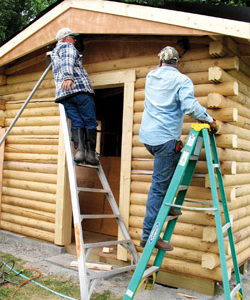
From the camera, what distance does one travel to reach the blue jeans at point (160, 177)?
3.62m

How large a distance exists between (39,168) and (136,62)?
2.66 m

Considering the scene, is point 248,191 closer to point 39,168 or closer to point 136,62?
point 136,62

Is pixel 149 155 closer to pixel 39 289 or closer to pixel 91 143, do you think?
pixel 91 143

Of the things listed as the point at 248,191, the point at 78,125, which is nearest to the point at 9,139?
the point at 78,125

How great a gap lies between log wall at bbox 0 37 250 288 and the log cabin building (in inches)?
0.5

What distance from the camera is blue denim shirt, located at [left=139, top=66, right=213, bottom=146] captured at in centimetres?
358

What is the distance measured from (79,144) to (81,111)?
18.4 inches

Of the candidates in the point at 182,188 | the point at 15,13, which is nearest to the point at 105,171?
the point at 182,188

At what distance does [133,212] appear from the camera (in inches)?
189

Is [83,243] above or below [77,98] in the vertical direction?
below

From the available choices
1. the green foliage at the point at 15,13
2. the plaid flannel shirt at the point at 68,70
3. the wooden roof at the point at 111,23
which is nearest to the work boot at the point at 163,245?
the plaid flannel shirt at the point at 68,70

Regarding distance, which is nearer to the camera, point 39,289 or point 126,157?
point 39,289

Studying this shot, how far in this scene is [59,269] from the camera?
4.91m

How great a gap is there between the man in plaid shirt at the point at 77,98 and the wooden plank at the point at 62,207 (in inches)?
48.7
